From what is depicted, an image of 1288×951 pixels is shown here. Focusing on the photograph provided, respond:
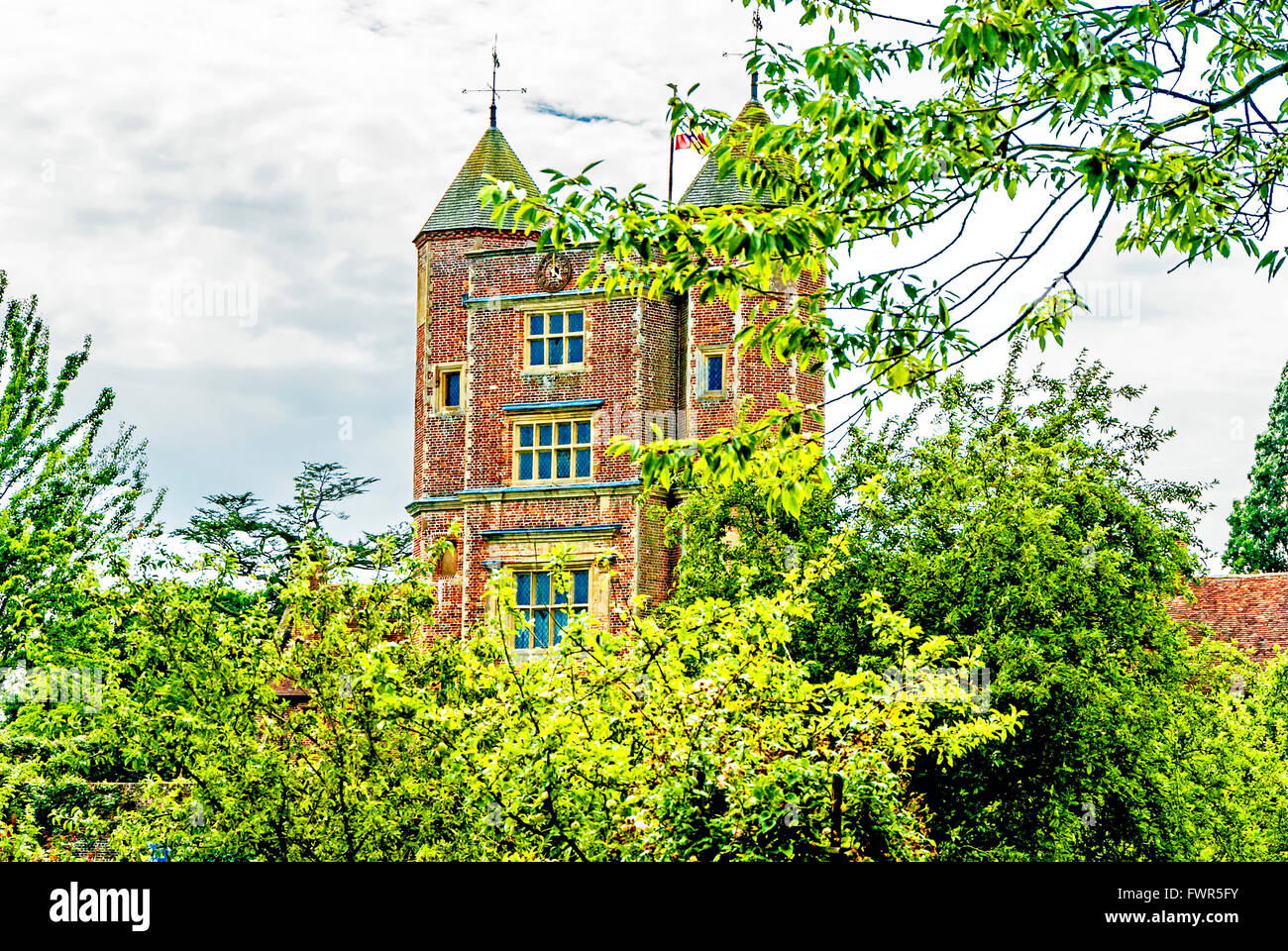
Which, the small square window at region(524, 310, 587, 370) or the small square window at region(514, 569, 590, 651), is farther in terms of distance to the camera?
the small square window at region(524, 310, 587, 370)

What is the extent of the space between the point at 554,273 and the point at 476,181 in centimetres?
401

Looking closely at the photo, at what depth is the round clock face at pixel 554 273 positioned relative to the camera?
29.1 meters

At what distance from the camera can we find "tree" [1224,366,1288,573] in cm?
4056

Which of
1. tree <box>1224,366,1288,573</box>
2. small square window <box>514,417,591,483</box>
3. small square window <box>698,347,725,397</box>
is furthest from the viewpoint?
tree <box>1224,366,1288,573</box>

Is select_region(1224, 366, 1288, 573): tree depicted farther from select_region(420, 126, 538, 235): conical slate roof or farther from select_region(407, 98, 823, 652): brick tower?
select_region(420, 126, 538, 235): conical slate roof

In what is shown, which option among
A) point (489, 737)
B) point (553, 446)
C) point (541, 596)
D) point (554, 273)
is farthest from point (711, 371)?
point (489, 737)

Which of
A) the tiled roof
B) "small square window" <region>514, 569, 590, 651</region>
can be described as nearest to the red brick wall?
"small square window" <region>514, 569, 590, 651</region>

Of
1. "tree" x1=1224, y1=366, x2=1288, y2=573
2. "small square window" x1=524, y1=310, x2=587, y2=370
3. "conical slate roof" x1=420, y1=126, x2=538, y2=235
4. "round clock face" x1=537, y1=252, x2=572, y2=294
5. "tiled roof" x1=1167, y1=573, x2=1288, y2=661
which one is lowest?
"tiled roof" x1=1167, y1=573, x2=1288, y2=661

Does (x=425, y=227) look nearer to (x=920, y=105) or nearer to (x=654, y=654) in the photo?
(x=654, y=654)

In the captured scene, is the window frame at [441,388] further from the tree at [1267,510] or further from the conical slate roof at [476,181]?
the tree at [1267,510]

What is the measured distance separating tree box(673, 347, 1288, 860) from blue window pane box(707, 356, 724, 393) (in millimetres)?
6121

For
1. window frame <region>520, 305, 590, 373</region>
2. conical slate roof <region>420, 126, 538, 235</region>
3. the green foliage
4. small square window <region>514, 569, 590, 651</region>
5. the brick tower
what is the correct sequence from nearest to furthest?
the green foliage, small square window <region>514, 569, 590, 651</region>, the brick tower, window frame <region>520, 305, 590, 373</region>, conical slate roof <region>420, 126, 538, 235</region>

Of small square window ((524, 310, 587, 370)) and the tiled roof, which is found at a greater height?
small square window ((524, 310, 587, 370))
